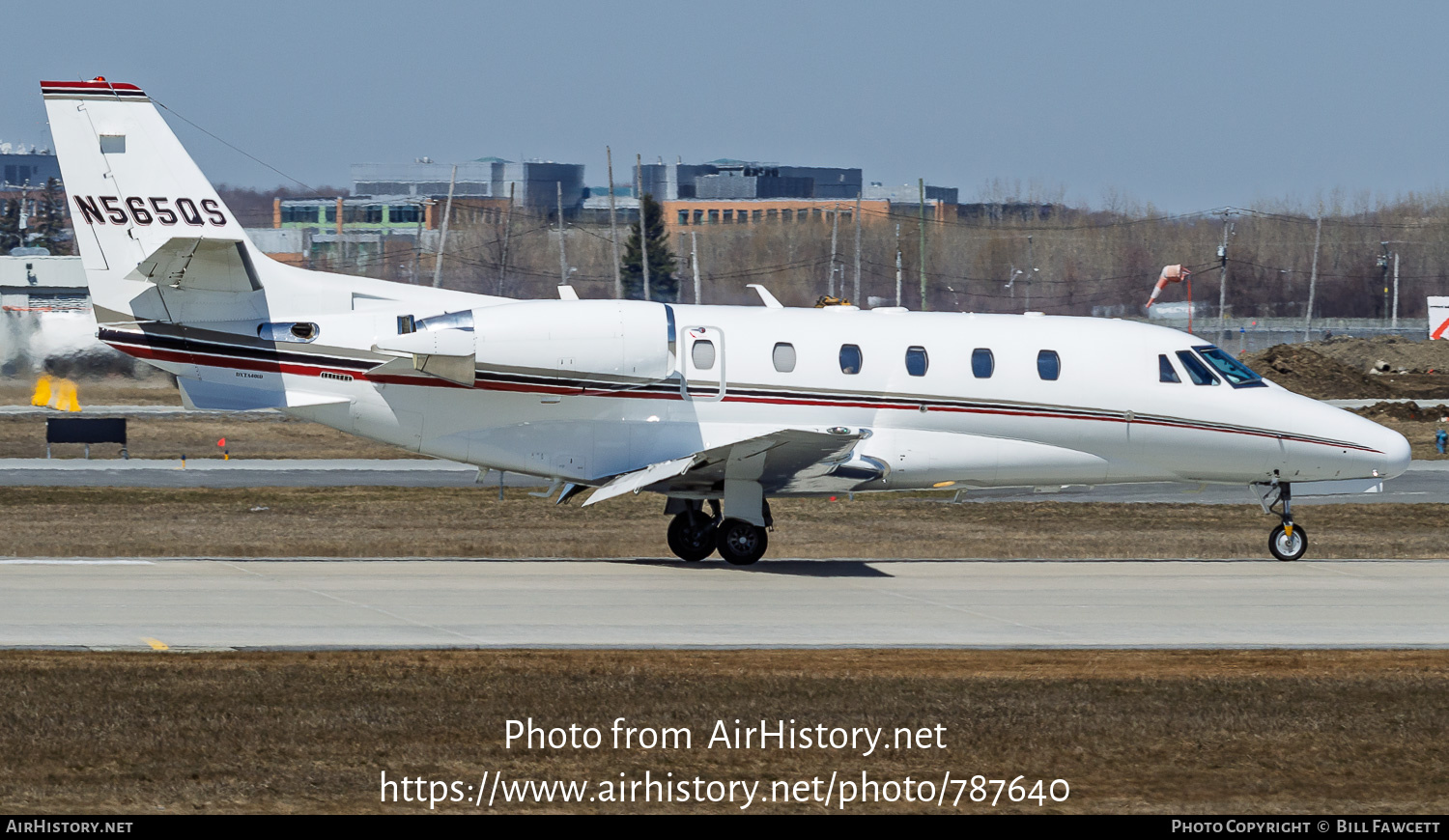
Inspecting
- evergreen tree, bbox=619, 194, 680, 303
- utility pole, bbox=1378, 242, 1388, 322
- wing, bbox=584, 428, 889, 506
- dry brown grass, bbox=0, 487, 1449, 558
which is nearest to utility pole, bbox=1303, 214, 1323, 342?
utility pole, bbox=1378, 242, 1388, 322

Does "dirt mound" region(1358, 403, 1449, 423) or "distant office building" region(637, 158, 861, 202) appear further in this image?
"distant office building" region(637, 158, 861, 202)

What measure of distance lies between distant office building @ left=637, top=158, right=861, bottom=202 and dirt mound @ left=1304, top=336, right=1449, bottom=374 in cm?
5562

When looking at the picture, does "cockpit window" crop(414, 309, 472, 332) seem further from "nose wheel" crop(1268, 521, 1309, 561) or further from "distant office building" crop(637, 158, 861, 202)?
"distant office building" crop(637, 158, 861, 202)

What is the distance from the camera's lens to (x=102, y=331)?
18.9 metres

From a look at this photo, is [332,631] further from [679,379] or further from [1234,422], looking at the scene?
[1234,422]

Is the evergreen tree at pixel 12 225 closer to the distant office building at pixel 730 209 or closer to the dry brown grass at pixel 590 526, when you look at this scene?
the distant office building at pixel 730 209

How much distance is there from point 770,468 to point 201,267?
24.7 feet

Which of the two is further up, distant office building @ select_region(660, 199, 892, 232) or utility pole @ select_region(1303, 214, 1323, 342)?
distant office building @ select_region(660, 199, 892, 232)

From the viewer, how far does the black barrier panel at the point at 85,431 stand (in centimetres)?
4044

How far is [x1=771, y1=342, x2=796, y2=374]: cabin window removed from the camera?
786 inches

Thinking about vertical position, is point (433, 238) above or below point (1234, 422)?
above

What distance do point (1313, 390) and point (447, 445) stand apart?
52654mm

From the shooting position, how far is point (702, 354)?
19.9m

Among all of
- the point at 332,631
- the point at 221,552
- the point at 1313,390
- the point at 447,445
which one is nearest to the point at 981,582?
the point at 447,445
